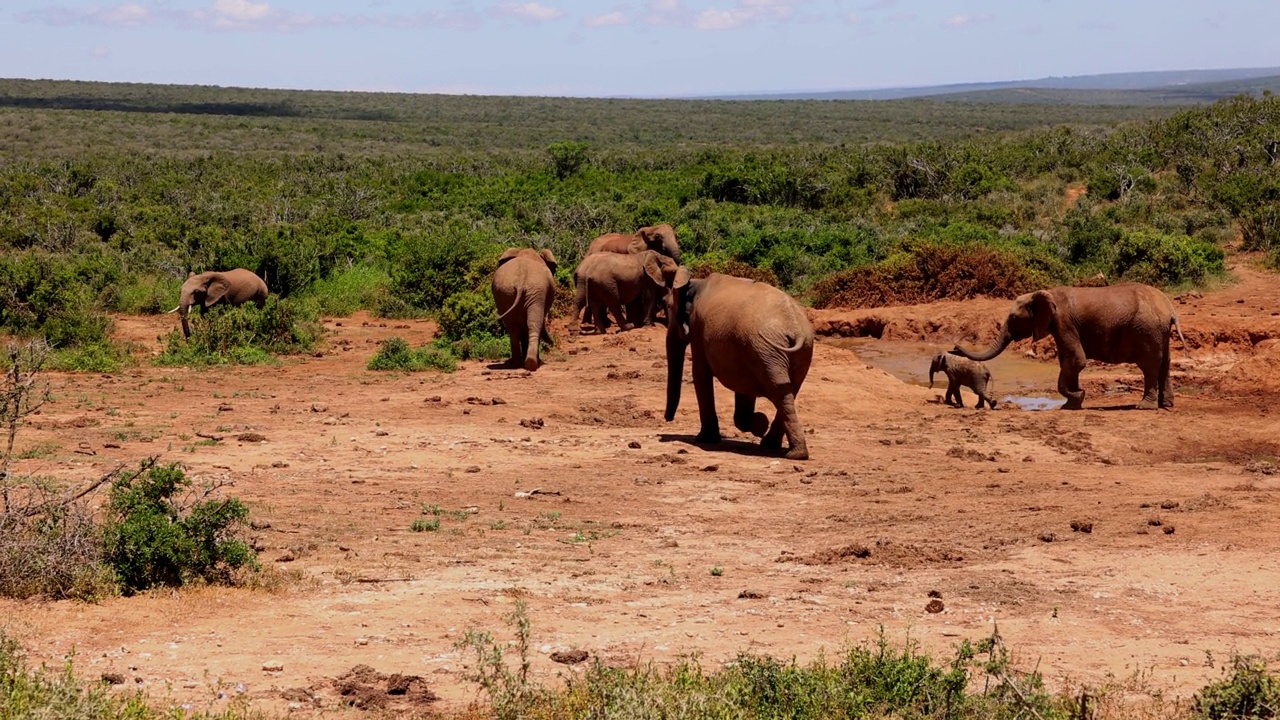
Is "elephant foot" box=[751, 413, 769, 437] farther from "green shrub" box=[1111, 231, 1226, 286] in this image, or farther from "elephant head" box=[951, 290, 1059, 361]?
"green shrub" box=[1111, 231, 1226, 286]

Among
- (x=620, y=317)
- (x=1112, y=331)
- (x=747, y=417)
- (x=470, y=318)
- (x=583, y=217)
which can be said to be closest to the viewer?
(x=747, y=417)

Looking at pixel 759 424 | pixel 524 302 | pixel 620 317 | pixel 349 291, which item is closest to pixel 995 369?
pixel 620 317

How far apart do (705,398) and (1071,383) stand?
531 cm

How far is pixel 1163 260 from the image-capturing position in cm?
2341

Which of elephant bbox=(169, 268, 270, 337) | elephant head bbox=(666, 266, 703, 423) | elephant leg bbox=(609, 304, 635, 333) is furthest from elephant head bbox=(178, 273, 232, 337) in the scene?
elephant head bbox=(666, 266, 703, 423)

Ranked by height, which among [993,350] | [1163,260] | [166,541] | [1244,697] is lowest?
[993,350]

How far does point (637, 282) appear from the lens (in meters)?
21.7

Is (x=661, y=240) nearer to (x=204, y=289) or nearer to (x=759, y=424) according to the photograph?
(x=204, y=289)

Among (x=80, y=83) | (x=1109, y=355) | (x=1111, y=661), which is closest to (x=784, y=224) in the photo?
(x=1109, y=355)

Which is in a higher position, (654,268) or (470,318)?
(654,268)

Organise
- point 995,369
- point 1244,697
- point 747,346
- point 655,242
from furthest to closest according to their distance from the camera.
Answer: point 655,242 < point 995,369 < point 747,346 < point 1244,697

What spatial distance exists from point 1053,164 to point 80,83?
116 metres

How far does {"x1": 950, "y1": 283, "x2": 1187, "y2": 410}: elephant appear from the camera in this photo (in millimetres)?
15539

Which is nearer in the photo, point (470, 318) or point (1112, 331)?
point (1112, 331)
